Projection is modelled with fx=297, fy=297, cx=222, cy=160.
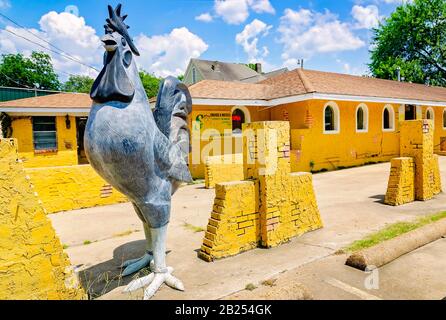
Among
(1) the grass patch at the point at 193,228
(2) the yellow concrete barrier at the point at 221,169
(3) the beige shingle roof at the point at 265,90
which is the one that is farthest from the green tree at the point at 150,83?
(1) the grass patch at the point at 193,228

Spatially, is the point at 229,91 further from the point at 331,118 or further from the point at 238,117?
the point at 331,118

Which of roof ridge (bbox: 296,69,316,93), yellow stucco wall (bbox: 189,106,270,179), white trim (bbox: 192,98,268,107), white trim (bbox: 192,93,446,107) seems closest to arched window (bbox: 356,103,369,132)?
white trim (bbox: 192,93,446,107)

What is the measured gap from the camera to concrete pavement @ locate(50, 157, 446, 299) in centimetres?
356

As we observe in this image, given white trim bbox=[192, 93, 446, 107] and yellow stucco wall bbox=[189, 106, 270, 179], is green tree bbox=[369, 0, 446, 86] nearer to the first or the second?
white trim bbox=[192, 93, 446, 107]

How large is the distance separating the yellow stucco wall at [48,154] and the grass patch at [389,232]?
472 inches

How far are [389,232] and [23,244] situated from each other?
201 inches

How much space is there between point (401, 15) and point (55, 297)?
124 feet

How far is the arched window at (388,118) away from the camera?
16250mm

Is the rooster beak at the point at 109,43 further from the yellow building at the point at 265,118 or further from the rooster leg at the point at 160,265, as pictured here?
Result: the yellow building at the point at 265,118

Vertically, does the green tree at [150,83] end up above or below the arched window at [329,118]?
above

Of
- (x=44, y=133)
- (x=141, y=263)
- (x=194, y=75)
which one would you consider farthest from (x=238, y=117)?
(x=194, y=75)

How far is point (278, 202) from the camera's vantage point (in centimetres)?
460

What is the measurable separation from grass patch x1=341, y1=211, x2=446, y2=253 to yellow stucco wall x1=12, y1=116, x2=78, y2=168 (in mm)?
11992
